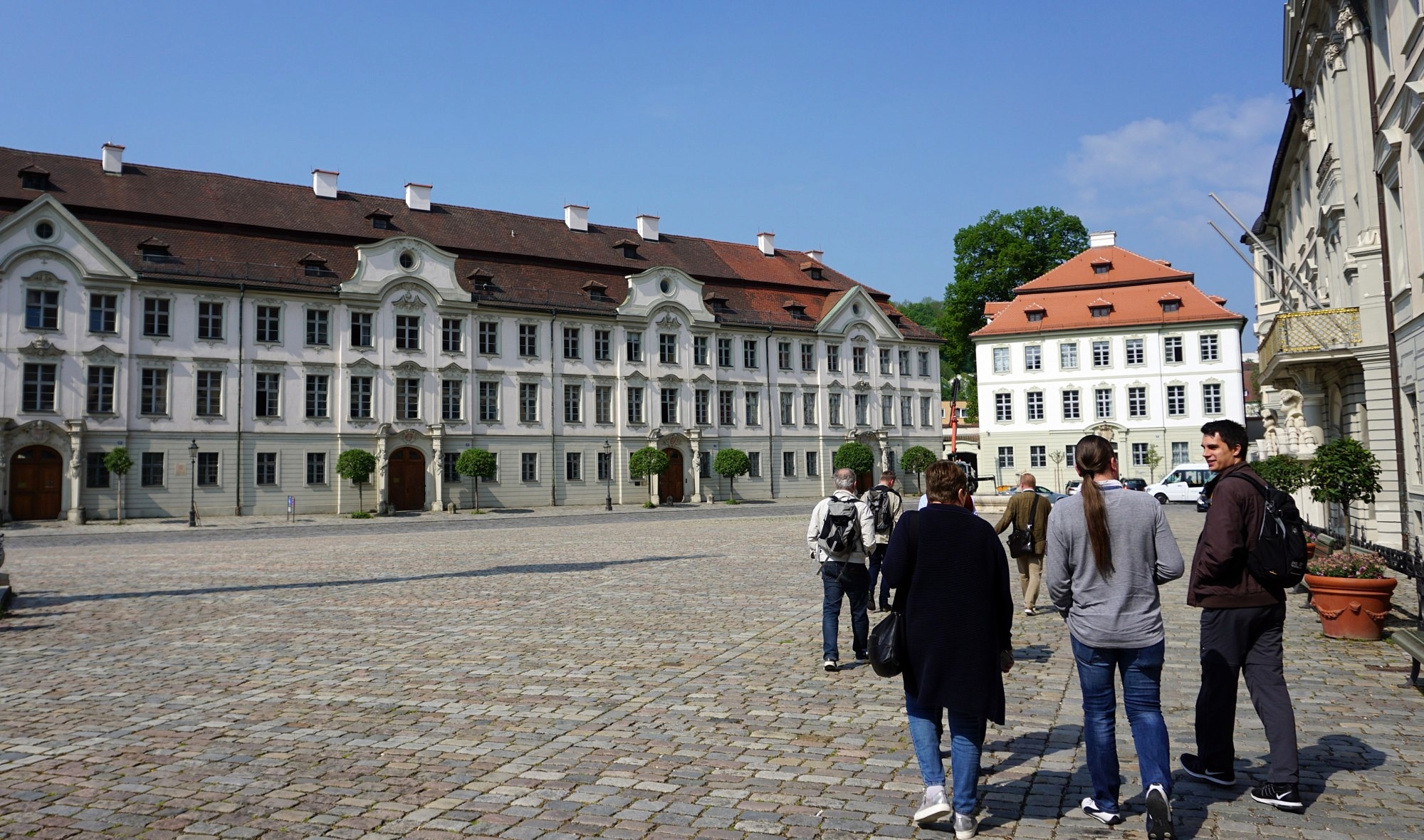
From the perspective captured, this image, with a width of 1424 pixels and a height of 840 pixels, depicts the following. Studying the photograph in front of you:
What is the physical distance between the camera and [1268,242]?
41.6m

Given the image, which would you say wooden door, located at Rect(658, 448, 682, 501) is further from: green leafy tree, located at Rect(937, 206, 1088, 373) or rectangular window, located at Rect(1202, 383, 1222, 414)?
rectangular window, located at Rect(1202, 383, 1222, 414)

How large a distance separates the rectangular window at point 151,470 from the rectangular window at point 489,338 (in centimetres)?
1433

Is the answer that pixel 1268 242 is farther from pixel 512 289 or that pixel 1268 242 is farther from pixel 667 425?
pixel 512 289

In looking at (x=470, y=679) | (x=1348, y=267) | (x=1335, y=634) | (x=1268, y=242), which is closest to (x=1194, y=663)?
(x=1335, y=634)

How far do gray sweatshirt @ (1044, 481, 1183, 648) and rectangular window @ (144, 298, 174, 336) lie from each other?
4467cm

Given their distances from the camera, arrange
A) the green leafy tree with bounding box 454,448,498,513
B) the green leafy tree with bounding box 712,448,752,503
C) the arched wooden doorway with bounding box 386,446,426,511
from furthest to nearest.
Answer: the green leafy tree with bounding box 712,448,752,503 < the arched wooden doorway with bounding box 386,446,426,511 < the green leafy tree with bounding box 454,448,498,513

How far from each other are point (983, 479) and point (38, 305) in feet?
159

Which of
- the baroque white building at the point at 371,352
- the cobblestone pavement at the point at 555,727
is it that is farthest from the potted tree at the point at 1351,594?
the baroque white building at the point at 371,352

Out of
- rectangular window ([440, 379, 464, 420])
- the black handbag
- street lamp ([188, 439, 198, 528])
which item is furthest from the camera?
rectangular window ([440, 379, 464, 420])

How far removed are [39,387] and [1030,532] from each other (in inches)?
1588

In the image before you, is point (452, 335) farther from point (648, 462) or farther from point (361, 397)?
point (648, 462)

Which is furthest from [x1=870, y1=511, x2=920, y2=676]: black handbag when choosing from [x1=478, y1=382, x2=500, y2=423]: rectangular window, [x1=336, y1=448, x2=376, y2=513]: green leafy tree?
[x1=478, y1=382, x2=500, y2=423]: rectangular window

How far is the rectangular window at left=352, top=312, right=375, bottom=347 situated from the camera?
4691cm

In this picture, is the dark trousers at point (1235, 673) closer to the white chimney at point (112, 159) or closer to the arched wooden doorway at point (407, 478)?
the arched wooden doorway at point (407, 478)
